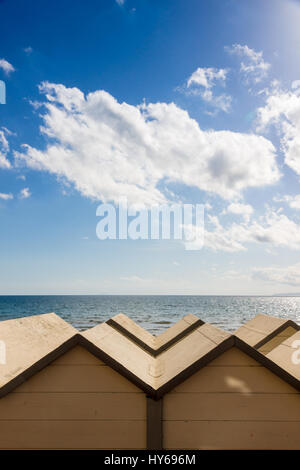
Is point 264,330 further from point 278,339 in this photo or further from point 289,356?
point 289,356

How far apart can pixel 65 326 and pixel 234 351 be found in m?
4.29

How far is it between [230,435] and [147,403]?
3.84ft

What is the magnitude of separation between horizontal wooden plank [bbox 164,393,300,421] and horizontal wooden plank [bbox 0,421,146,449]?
0.51 meters

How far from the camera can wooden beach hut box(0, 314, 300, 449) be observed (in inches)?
161

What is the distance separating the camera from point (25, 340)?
534cm

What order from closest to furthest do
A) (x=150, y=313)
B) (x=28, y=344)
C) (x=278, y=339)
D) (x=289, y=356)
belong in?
1. (x=28, y=344)
2. (x=289, y=356)
3. (x=278, y=339)
4. (x=150, y=313)

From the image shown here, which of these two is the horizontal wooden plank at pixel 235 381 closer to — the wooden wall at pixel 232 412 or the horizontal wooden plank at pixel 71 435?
the wooden wall at pixel 232 412

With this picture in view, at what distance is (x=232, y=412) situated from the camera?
13.7ft

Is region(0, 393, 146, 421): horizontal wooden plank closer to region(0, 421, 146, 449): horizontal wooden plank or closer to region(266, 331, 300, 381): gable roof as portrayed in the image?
region(0, 421, 146, 449): horizontal wooden plank

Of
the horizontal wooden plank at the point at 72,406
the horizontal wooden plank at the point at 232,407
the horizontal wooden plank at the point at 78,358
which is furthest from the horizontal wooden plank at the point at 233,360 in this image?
the horizontal wooden plank at the point at 78,358

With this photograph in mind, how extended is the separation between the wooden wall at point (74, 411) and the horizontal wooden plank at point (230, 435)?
43cm

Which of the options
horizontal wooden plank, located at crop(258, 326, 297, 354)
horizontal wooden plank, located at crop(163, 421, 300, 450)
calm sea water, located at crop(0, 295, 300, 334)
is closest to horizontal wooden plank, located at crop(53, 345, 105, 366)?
horizontal wooden plank, located at crop(163, 421, 300, 450)

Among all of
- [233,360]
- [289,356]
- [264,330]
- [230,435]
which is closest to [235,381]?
[233,360]
